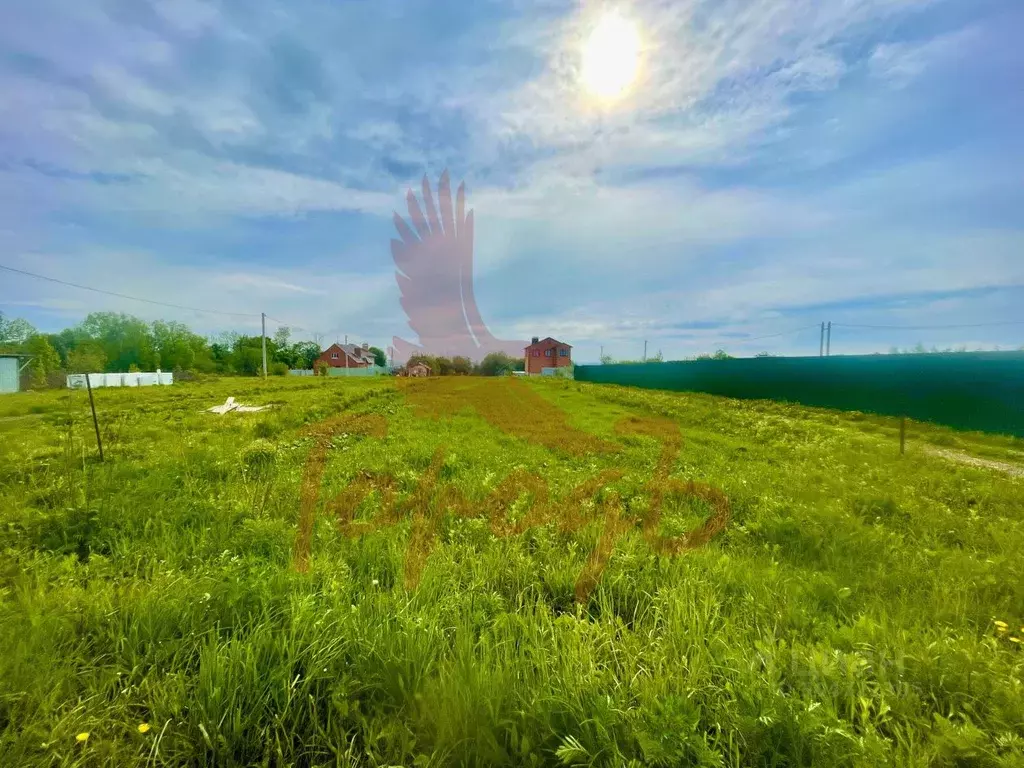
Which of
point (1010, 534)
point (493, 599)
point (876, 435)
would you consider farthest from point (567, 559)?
point (876, 435)

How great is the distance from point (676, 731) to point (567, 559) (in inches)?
66.0

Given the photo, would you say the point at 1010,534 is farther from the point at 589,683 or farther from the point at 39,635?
the point at 39,635

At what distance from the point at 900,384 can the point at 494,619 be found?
60.2 feet

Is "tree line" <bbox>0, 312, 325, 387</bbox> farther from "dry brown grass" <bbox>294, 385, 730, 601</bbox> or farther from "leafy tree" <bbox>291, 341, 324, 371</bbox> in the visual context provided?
"dry brown grass" <bbox>294, 385, 730, 601</bbox>

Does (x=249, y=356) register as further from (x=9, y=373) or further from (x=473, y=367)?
(x=473, y=367)

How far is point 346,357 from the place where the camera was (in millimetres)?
55688

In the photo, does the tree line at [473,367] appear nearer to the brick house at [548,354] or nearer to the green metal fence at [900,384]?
the green metal fence at [900,384]

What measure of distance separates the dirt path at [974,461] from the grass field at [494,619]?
284 centimetres

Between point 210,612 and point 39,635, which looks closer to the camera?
point 39,635

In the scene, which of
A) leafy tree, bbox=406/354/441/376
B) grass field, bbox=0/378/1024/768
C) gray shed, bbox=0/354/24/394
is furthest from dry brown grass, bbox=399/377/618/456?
gray shed, bbox=0/354/24/394

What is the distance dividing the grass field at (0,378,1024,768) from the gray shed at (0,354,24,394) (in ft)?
111

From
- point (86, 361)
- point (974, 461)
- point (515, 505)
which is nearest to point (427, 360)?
point (515, 505)

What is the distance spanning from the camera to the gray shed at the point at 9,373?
26328 mm

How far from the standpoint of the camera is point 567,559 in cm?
313
